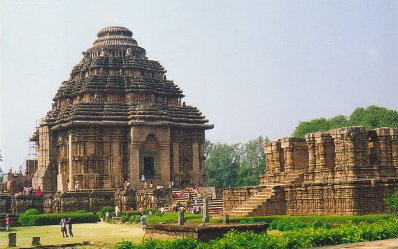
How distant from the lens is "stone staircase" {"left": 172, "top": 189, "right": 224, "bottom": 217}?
35500 millimetres

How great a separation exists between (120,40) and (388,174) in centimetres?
2936

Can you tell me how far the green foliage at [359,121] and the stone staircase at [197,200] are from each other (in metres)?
20.3

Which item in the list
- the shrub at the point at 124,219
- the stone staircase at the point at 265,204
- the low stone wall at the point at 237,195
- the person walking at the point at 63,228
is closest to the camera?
the person walking at the point at 63,228

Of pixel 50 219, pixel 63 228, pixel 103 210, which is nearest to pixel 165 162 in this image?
pixel 103 210

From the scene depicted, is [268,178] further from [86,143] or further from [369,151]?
[86,143]

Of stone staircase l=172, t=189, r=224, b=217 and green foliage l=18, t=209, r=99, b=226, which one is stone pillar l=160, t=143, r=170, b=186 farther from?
green foliage l=18, t=209, r=99, b=226

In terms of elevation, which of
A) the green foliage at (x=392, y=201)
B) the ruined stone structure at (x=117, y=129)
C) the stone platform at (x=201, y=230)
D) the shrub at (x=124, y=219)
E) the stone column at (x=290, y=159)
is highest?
the ruined stone structure at (x=117, y=129)

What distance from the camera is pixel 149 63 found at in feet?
170

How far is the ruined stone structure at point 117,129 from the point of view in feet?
150

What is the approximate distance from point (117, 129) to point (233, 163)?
3347cm

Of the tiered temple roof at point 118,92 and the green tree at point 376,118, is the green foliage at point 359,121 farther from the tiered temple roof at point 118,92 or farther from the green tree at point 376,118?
the tiered temple roof at point 118,92

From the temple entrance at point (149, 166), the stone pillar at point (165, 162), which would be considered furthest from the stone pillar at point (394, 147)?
the temple entrance at point (149, 166)

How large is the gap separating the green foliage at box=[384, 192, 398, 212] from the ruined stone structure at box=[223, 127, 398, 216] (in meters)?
0.22

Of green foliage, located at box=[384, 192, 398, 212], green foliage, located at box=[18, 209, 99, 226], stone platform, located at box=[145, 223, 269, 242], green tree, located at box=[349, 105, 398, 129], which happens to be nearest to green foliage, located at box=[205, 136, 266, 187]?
green tree, located at box=[349, 105, 398, 129]
